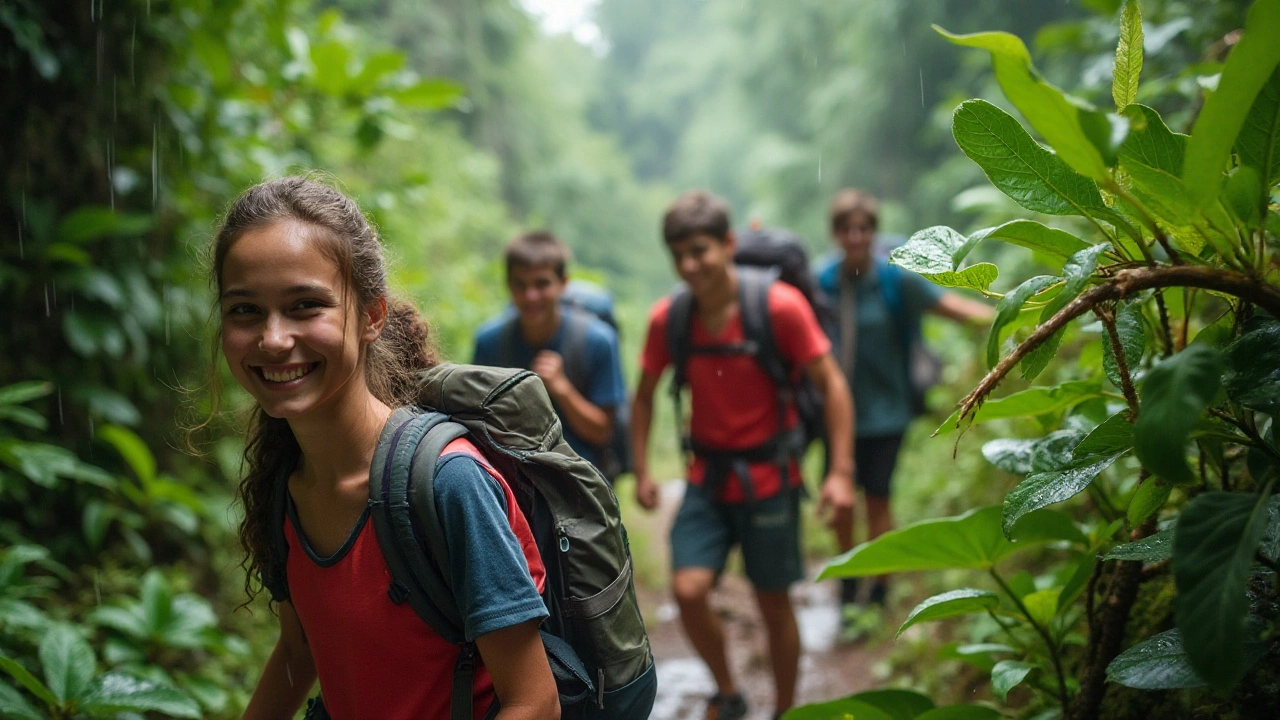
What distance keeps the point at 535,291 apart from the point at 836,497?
5.65ft

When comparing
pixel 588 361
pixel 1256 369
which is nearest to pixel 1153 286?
pixel 1256 369

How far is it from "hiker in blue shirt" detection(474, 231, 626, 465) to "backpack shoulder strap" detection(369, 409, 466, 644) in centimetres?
248

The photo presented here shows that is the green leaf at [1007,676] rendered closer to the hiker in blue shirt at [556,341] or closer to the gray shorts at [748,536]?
the gray shorts at [748,536]

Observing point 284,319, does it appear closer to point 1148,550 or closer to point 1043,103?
point 1043,103

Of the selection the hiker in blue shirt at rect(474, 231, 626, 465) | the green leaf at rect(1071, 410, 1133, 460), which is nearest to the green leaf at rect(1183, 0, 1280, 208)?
the green leaf at rect(1071, 410, 1133, 460)

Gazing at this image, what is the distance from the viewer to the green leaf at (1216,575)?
3.26 ft

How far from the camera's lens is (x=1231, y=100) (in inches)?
41.4

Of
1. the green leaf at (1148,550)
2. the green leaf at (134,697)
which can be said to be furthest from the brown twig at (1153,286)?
the green leaf at (134,697)

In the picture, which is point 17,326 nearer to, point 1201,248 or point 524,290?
point 524,290

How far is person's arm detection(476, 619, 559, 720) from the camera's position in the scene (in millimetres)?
1465

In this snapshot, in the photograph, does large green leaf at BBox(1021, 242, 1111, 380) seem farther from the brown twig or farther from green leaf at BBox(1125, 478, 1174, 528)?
green leaf at BBox(1125, 478, 1174, 528)

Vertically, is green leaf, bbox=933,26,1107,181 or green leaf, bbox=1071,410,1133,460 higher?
green leaf, bbox=933,26,1107,181

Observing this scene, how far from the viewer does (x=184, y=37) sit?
429cm

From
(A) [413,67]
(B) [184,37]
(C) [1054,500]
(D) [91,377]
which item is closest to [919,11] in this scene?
(A) [413,67]
